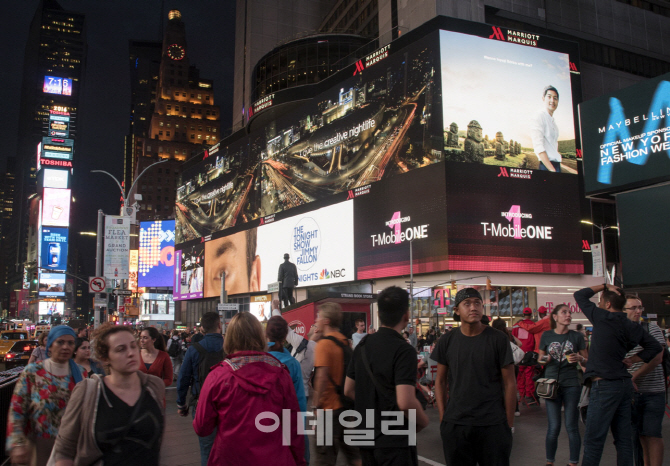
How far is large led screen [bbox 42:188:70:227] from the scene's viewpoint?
106125 millimetres

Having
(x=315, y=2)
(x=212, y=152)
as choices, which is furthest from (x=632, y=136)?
(x=315, y=2)

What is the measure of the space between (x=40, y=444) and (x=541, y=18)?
5052cm

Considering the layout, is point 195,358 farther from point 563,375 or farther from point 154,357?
point 563,375

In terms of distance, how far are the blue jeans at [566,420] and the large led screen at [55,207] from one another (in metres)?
113

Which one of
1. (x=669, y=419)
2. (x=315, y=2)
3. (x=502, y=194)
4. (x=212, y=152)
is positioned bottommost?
(x=669, y=419)

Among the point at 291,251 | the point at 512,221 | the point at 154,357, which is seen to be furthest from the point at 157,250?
the point at 154,357

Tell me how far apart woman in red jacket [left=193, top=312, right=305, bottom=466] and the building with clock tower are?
426ft

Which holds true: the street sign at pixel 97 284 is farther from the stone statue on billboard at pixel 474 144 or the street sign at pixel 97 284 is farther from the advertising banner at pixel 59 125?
the advertising banner at pixel 59 125

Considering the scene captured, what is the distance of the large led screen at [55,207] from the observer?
106 m

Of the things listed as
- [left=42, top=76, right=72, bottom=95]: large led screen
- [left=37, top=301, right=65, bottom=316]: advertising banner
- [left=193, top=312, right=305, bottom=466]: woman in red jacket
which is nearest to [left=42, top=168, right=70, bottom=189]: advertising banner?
[left=37, top=301, right=65, bottom=316]: advertising banner

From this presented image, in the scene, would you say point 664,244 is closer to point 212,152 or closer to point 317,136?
point 317,136

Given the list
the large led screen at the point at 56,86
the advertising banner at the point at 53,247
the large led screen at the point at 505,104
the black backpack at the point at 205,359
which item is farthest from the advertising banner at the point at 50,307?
the black backpack at the point at 205,359

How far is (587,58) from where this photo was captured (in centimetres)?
4891

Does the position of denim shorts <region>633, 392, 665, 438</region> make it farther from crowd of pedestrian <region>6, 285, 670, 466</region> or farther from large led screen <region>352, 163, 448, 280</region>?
large led screen <region>352, 163, 448, 280</region>
